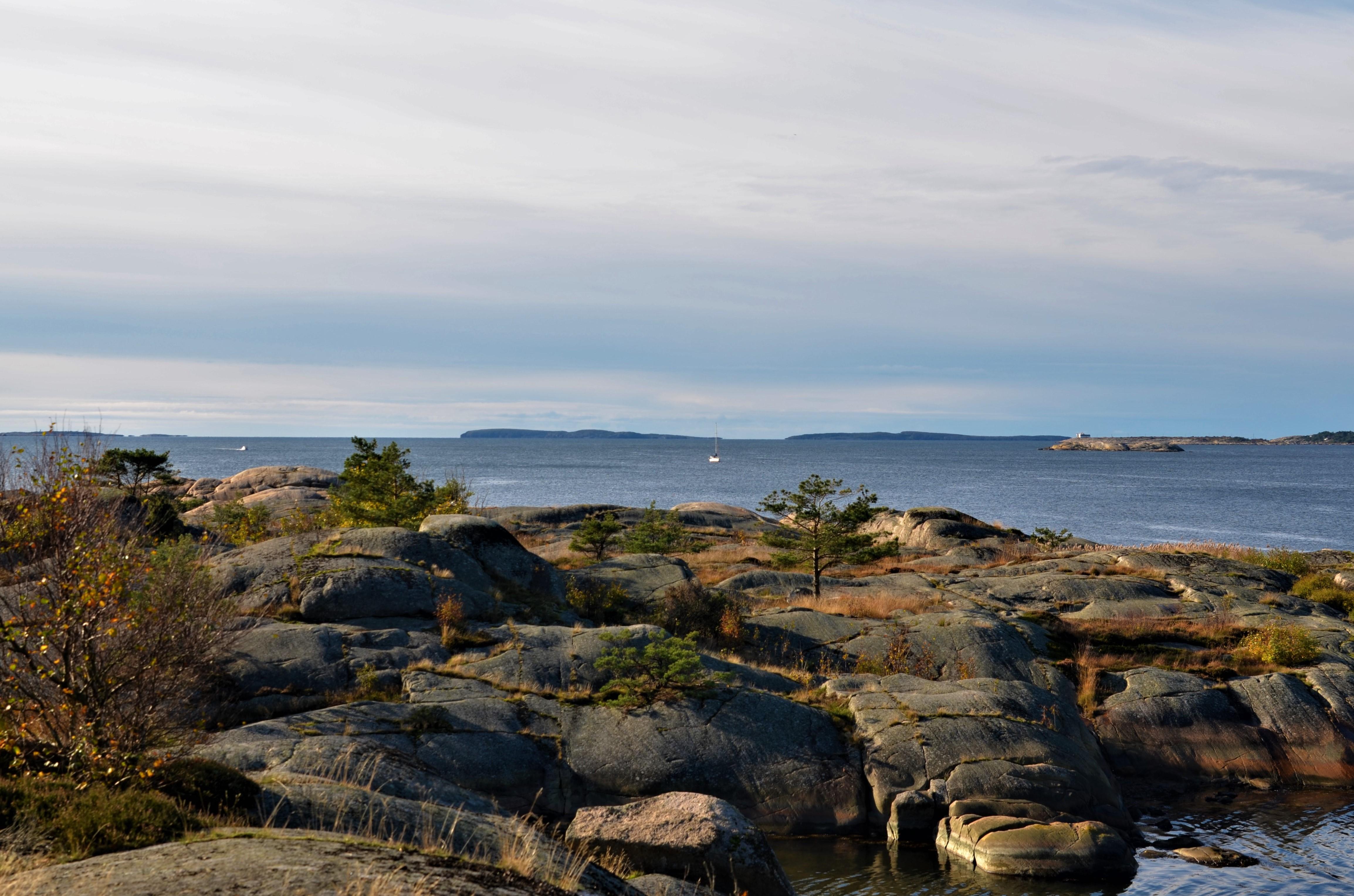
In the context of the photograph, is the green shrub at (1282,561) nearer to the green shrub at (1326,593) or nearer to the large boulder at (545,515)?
the green shrub at (1326,593)

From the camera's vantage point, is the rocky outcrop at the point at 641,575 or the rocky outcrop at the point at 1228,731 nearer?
the rocky outcrop at the point at 1228,731

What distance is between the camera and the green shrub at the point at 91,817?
8.12m

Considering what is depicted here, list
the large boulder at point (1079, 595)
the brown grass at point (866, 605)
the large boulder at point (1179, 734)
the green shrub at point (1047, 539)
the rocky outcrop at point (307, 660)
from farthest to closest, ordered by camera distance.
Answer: the green shrub at point (1047, 539) → the large boulder at point (1079, 595) → the brown grass at point (866, 605) → the large boulder at point (1179, 734) → the rocky outcrop at point (307, 660)

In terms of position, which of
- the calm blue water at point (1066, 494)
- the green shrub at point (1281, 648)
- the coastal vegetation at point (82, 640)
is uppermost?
the coastal vegetation at point (82, 640)

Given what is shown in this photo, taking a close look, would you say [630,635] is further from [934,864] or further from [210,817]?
[210,817]

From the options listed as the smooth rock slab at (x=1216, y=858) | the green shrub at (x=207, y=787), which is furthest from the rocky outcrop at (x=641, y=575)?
the green shrub at (x=207, y=787)

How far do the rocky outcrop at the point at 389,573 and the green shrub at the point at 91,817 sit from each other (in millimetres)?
10607

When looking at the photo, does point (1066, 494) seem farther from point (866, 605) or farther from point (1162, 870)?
point (1162, 870)

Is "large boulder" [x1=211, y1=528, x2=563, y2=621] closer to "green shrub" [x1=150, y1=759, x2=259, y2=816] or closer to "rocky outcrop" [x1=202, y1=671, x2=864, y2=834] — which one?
"rocky outcrop" [x1=202, y1=671, x2=864, y2=834]

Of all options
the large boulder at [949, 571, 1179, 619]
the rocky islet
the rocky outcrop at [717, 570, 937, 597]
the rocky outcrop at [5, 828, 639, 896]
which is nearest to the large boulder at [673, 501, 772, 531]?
the rocky outcrop at [717, 570, 937, 597]

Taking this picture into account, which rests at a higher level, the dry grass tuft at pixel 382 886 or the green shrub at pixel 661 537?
the dry grass tuft at pixel 382 886

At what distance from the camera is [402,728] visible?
1667 centimetres

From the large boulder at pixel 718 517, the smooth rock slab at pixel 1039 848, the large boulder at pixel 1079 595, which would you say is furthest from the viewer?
the large boulder at pixel 718 517

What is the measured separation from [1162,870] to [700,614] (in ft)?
44.4
